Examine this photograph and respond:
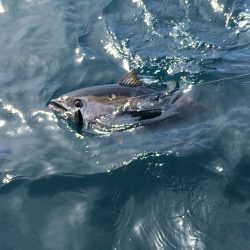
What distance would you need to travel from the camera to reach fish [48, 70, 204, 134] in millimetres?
6977

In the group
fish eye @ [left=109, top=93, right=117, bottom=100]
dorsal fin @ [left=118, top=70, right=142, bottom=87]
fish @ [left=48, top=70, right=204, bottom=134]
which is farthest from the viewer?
dorsal fin @ [left=118, top=70, right=142, bottom=87]

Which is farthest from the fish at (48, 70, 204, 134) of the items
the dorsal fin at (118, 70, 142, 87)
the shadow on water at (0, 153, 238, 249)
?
the shadow on water at (0, 153, 238, 249)

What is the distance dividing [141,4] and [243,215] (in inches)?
260

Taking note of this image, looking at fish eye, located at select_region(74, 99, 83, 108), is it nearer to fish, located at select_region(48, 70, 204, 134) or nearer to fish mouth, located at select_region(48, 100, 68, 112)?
fish, located at select_region(48, 70, 204, 134)

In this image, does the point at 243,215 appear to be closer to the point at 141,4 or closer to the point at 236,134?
the point at 236,134

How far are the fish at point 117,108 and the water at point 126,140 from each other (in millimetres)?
202

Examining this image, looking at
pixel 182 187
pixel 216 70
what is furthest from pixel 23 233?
pixel 216 70

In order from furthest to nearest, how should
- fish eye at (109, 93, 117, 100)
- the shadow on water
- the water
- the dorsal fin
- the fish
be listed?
the dorsal fin, fish eye at (109, 93, 117, 100), the fish, the water, the shadow on water

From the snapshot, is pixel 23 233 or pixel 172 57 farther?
pixel 172 57


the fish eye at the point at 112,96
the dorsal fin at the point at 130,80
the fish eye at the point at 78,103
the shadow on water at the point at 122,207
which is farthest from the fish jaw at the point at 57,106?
the shadow on water at the point at 122,207

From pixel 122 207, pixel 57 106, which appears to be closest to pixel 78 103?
pixel 57 106

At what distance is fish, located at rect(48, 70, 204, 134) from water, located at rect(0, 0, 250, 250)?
0.20m

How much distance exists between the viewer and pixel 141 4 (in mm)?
10516

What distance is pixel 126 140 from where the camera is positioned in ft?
22.0
